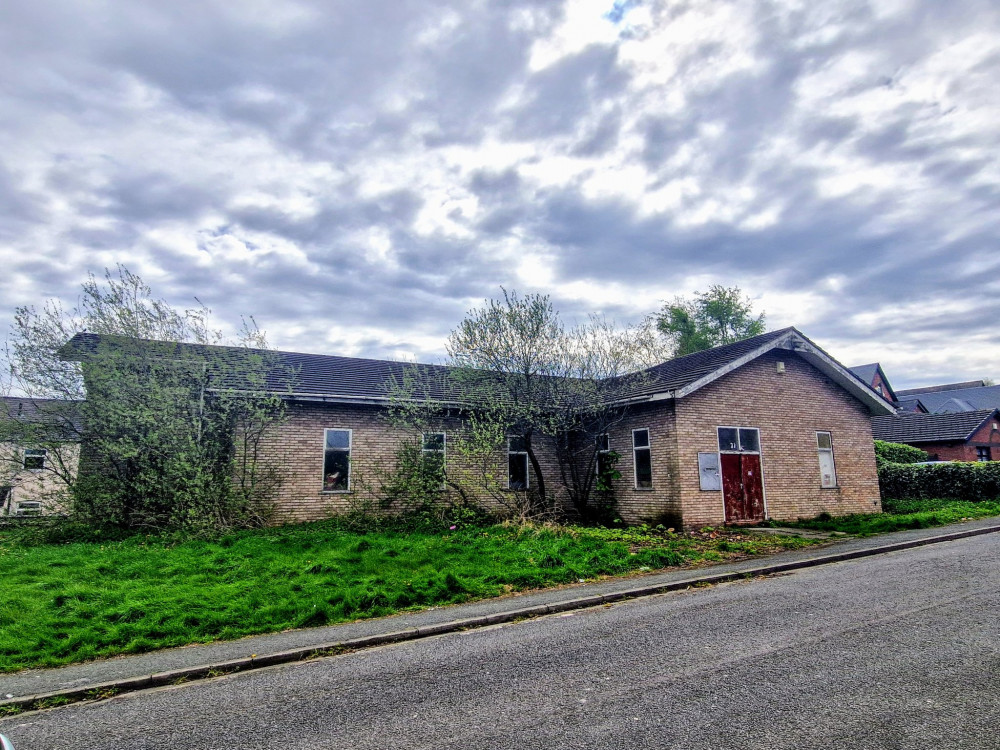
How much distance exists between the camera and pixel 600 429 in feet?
55.0

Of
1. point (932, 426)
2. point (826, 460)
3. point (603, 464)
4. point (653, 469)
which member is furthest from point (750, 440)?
point (932, 426)

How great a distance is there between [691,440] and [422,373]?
8.84 metres

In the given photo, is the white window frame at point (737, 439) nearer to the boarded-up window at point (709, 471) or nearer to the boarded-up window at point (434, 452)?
the boarded-up window at point (709, 471)

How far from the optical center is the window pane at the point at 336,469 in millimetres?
15938

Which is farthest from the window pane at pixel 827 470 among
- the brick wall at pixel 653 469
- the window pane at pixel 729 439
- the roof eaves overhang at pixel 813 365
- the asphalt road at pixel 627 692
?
the asphalt road at pixel 627 692

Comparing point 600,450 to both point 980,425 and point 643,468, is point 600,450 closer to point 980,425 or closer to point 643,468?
point 643,468

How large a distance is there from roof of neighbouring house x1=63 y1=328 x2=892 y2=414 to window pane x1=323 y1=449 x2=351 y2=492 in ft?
4.98

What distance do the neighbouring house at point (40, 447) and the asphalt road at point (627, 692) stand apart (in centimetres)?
1027

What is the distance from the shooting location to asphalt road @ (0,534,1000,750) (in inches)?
163

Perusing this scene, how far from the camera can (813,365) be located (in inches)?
747

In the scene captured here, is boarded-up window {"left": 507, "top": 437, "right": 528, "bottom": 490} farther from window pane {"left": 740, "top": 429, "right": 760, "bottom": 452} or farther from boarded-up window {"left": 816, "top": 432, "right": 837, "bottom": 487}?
boarded-up window {"left": 816, "top": 432, "right": 837, "bottom": 487}

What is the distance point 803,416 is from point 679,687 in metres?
15.5

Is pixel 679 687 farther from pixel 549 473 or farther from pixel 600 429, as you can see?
pixel 549 473

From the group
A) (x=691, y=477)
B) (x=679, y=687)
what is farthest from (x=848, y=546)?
(x=679, y=687)
